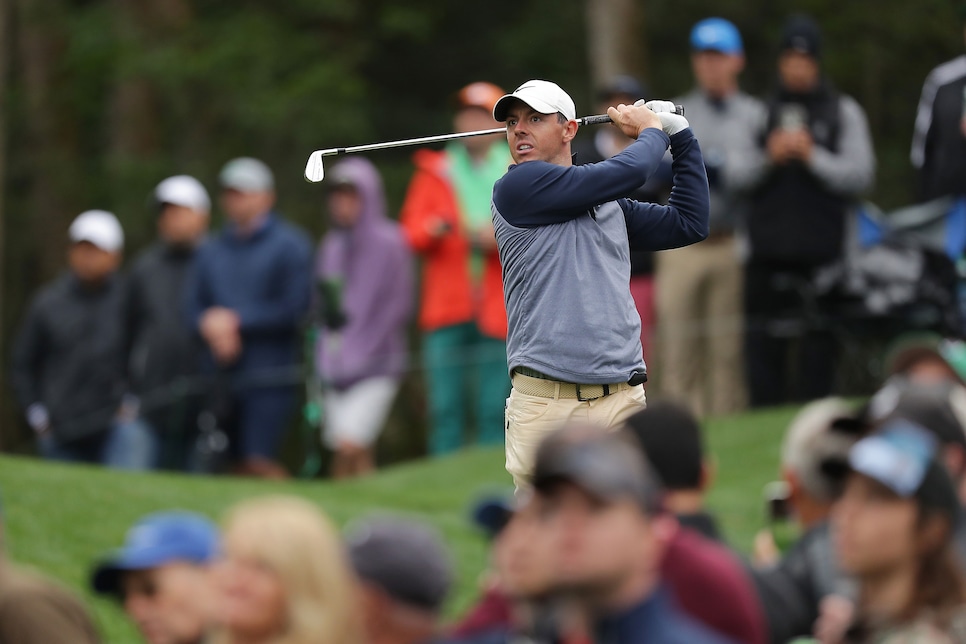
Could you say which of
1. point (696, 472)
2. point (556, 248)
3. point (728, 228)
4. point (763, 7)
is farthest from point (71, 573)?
point (763, 7)

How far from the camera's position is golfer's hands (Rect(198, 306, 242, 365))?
1265 cm

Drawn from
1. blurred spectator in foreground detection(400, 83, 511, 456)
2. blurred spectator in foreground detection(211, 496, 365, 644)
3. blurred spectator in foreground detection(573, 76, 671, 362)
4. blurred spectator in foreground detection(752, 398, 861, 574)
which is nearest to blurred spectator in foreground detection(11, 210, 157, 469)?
blurred spectator in foreground detection(400, 83, 511, 456)

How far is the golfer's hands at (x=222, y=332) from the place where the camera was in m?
12.6

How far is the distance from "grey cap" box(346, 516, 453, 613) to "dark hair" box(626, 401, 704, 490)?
1153mm

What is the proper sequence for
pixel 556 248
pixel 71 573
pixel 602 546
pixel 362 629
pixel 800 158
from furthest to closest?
pixel 800 158 < pixel 71 573 < pixel 556 248 < pixel 362 629 < pixel 602 546

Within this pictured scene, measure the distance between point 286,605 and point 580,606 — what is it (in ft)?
3.40

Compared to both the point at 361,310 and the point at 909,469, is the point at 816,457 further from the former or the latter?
the point at 361,310

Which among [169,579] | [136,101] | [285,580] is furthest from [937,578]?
[136,101]

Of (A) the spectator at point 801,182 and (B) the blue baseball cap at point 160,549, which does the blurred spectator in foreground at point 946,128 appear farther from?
(B) the blue baseball cap at point 160,549

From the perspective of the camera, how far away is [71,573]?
941cm

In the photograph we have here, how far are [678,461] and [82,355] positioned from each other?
8287 millimetres

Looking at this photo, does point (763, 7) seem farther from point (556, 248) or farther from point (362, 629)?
point (362, 629)

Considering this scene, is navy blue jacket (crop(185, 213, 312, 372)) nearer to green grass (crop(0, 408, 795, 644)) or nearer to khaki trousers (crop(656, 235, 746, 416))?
green grass (crop(0, 408, 795, 644))

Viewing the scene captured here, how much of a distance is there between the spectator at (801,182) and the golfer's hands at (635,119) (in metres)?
5.25
